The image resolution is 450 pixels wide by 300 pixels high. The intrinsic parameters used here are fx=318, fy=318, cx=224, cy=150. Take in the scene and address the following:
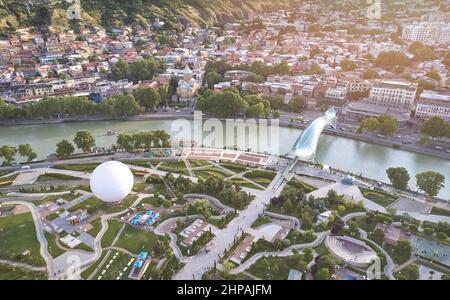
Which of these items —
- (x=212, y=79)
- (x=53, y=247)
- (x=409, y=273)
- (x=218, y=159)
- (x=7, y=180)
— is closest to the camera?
(x=409, y=273)

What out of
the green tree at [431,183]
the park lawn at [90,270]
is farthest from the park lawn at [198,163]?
the green tree at [431,183]

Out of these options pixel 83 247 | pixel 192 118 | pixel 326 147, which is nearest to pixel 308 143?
pixel 326 147

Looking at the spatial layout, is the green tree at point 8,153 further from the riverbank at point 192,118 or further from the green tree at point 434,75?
the green tree at point 434,75

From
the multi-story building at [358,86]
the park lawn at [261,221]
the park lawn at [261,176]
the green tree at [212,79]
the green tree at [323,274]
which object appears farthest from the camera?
the green tree at [212,79]

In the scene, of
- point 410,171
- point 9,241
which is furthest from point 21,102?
point 410,171

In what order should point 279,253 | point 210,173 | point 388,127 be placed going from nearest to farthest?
point 279,253 < point 210,173 < point 388,127

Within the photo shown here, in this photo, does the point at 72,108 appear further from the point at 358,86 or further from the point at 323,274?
the point at 358,86
